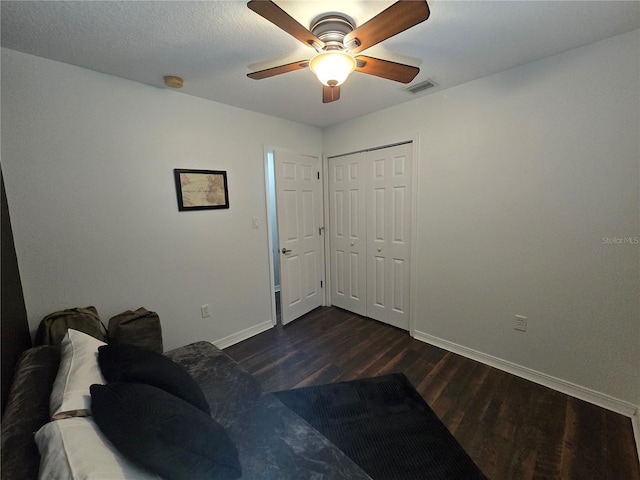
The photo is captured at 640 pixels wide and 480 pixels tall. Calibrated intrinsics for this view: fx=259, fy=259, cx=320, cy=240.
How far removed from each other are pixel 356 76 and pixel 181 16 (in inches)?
47.6

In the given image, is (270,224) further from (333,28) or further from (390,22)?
(390,22)

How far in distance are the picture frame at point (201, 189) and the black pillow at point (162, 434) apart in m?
1.76

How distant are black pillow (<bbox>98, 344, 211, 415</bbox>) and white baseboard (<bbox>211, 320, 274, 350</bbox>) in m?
1.58

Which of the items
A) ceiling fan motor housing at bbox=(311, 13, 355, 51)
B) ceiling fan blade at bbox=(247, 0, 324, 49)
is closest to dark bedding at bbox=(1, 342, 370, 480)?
ceiling fan blade at bbox=(247, 0, 324, 49)

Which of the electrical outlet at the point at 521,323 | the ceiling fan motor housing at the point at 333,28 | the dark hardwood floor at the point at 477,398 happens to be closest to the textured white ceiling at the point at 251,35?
the ceiling fan motor housing at the point at 333,28

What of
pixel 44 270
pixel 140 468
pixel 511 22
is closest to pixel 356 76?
pixel 511 22

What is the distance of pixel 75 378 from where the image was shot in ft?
3.11

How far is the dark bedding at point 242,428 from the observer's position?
2.57 feet

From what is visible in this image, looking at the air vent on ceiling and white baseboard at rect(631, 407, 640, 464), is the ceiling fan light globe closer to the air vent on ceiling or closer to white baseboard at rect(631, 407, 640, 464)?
the air vent on ceiling

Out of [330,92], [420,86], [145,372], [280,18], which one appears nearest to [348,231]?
[420,86]

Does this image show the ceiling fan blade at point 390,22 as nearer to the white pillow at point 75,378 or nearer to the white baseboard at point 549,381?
the white pillow at point 75,378

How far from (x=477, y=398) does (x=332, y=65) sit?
2366 millimetres

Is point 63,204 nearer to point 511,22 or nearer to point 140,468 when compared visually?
point 140,468

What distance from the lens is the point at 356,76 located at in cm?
201
